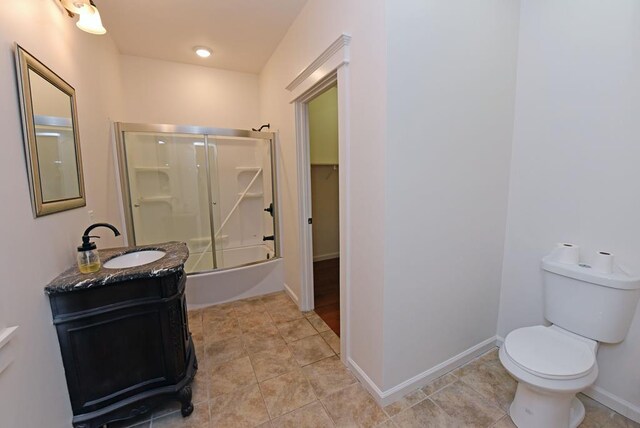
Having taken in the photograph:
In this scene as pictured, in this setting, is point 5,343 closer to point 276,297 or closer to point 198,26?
point 276,297

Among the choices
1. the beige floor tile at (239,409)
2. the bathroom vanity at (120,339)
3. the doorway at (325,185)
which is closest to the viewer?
the bathroom vanity at (120,339)

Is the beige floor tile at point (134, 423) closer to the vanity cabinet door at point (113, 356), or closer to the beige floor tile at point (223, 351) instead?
the vanity cabinet door at point (113, 356)

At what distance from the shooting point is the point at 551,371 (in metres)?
1.22

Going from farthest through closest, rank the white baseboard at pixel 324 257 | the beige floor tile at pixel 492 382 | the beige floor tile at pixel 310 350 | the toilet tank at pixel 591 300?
the white baseboard at pixel 324 257 → the beige floor tile at pixel 310 350 → the beige floor tile at pixel 492 382 → the toilet tank at pixel 591 300

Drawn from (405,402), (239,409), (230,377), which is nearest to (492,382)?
(405,402)

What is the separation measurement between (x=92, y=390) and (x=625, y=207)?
280 centimetres

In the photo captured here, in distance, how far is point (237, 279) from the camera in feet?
9.29

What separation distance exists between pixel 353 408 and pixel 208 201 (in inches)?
89.7

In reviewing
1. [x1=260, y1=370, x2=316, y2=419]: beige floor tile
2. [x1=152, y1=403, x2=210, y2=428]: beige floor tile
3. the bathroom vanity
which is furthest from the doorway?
the bathroom vanity

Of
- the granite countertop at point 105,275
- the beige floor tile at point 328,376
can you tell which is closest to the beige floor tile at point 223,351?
the beige floor tile at point 328,376

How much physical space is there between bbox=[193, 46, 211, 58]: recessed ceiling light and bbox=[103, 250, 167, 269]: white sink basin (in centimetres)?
209

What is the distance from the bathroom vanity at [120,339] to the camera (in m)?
1.25

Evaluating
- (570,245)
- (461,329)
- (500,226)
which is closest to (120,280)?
(461,329)

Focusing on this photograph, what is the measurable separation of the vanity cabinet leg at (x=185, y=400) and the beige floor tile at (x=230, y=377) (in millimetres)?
160
